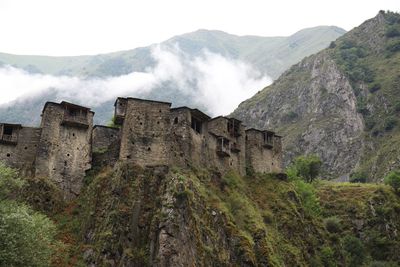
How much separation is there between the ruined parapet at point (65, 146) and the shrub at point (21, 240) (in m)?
15.8

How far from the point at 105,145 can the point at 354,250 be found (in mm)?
43270

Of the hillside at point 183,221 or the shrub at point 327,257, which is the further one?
the shrub at point 327,257

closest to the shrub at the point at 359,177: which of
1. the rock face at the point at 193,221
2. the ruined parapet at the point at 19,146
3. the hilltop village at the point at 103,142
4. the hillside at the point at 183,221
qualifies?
the hillside at the point at 183,221

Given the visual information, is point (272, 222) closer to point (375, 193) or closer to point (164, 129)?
point (164, 129)

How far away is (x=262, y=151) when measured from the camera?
75.2m

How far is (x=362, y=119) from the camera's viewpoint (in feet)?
543

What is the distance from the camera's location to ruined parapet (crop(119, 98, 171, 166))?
194ft

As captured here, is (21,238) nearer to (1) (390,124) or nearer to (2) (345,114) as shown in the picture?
(1) (390,124)

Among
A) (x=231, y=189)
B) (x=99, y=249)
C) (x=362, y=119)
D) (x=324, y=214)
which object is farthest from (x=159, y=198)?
(x=362, y=119)

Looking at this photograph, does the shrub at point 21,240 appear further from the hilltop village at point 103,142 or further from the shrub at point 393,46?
the shrub at point 393,46

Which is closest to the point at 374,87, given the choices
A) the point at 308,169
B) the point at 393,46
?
the point at 393,46

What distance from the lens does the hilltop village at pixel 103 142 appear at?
195 ft

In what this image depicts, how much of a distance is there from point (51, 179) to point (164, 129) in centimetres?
1443

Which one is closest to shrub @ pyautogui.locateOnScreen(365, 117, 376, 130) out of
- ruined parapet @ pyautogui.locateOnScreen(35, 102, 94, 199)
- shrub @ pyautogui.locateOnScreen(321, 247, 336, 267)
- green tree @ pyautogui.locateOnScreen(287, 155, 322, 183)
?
green tree @ pyautogui.locateOnScreen(287, 155, 322, 183)
